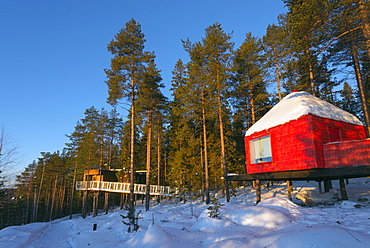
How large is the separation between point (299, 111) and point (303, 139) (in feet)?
4.63

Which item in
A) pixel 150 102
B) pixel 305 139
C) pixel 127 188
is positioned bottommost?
pixel 127 188

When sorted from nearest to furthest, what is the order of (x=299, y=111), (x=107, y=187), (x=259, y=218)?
1. (x=259, y=218)
2. (x=299, y=111)
3. (x=107, y=187)

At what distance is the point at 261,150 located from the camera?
1348 cm

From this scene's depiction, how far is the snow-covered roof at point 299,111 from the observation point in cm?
1116

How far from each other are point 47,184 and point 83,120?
15904mm

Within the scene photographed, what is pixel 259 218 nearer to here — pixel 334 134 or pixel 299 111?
pixel 299 111

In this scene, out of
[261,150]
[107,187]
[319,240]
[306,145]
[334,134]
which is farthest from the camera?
[107,187]

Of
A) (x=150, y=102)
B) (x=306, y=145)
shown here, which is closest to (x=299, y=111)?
(x=306, y=145)

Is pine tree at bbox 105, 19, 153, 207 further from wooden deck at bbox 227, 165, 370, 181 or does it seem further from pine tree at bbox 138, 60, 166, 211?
wooden deck at bbox 227, 165, 370, 181

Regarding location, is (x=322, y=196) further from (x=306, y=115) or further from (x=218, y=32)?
(x=218, y=32)

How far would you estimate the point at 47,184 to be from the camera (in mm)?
42219

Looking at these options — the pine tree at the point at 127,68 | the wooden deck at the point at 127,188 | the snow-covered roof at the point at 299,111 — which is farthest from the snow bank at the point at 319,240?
the wooden deck at the point at 127,188

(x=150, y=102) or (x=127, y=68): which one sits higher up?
(x=127, y=68)

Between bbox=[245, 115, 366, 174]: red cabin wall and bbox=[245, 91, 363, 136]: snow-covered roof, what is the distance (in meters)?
0.23
